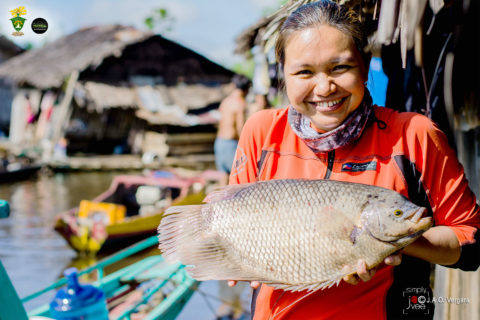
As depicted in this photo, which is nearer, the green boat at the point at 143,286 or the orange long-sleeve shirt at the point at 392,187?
the orange long-sleeve shirt at the point at 392,187

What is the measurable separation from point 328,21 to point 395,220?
0.70 meters

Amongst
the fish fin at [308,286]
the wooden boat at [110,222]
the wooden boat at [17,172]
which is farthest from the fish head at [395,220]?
the wooden boat at [17,172]

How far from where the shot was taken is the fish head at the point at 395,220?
4.47ft

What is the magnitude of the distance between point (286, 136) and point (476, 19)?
131 centimetres

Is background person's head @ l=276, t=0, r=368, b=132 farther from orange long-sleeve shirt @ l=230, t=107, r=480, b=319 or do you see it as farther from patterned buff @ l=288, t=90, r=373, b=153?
orange long-sleeve shirt @ l=230, t=107, r=480, b=319

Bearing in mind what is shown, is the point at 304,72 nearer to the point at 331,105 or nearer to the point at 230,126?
the point at 331,105

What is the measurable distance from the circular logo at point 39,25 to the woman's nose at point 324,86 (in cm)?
244

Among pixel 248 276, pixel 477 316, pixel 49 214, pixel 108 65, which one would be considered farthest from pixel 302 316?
pixel 108 65

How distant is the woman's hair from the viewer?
5.16 feet

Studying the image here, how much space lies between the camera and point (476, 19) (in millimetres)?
2307

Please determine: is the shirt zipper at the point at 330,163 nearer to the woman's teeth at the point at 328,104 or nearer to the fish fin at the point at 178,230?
the woman's teeth at the point at 328,104

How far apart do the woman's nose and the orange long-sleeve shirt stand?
0.20m
